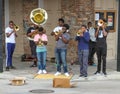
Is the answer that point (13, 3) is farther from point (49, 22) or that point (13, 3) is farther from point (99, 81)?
point (99, 81)

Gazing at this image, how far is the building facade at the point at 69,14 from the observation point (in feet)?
58.4

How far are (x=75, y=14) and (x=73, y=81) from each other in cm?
440

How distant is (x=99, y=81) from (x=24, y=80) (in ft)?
Result: 7.94

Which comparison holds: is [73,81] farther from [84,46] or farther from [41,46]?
[41,46]

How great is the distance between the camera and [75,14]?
17906mm

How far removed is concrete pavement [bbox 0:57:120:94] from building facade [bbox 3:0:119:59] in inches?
49.2

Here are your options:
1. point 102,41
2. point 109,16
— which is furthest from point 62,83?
point 109,16

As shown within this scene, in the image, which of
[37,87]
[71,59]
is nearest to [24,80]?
[37,87]

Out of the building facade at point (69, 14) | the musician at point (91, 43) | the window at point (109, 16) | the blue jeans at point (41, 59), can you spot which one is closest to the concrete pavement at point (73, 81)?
the blue jeans at point (41, 59)

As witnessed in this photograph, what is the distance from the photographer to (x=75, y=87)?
42.8ft

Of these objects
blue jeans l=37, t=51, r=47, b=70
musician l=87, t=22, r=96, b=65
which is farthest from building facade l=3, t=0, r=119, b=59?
blue jeans l=37, t=51, r=47, b=70

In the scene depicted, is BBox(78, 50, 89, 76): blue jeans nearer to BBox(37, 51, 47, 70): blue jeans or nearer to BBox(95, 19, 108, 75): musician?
BBox(95, 19, 108, 75): musician

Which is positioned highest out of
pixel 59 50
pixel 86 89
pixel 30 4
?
pixel 30 4

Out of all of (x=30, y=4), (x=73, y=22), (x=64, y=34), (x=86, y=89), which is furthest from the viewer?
(x=30, y=4)
